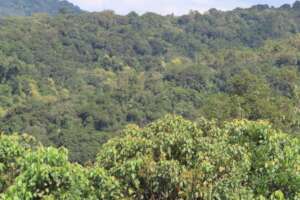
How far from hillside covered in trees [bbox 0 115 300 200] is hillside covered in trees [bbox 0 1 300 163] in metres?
21.5

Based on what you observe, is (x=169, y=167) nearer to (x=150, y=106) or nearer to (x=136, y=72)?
(x=150, y=106)

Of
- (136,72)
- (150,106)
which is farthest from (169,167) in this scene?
(136,72)

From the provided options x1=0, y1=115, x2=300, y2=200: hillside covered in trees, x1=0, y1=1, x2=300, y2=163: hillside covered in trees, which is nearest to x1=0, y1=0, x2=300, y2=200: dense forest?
x1=0, y1=115, x2=300, y2=200: hillside covered in trees

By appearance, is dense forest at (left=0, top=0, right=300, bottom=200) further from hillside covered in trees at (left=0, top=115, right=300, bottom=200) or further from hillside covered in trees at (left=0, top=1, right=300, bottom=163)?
hillside covered in trees at (left=0, top=1, right=300, bottom=163)

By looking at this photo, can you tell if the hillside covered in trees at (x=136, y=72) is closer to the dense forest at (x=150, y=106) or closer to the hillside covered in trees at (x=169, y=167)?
the dense forest at (x=150, y=106)

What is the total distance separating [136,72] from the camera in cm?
10106

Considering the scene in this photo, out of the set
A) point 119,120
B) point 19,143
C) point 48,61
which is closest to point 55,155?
point 19,143

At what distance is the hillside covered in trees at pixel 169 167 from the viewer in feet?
34.0

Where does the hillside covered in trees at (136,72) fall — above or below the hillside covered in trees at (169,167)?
below

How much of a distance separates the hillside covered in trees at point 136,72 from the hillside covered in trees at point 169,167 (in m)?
21.5

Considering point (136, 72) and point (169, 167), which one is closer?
point (169, 167)

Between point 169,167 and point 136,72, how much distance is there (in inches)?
3537

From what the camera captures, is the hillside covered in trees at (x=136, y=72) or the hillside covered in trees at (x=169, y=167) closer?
the hillside covered in trees at (x=169, y=167)

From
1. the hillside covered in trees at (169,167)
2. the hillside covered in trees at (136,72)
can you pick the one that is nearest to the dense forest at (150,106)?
the hillside covered in trees at (169,167)
